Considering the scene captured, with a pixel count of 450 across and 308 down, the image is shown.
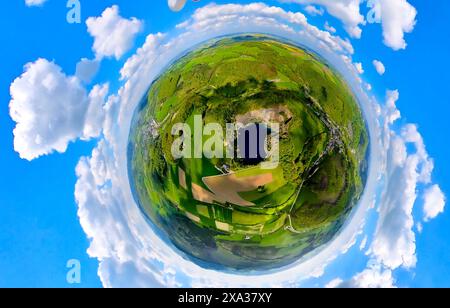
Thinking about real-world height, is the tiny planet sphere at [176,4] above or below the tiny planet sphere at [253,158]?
above

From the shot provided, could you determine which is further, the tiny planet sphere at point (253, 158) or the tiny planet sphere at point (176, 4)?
the tiny planet sphere at point (176, 4)

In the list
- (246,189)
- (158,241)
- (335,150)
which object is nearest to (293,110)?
(335,150)

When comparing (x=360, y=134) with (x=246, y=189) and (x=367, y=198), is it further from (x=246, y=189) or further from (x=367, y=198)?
(x=246, y=189)

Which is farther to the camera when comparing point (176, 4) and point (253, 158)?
point (176, 4)

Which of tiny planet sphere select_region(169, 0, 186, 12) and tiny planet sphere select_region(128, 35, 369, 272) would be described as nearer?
tiny planet sphere select_region(128, 35, 369, 272)

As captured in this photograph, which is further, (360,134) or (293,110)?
(360,134)

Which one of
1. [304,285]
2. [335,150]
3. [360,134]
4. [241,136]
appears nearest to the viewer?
[241,136]

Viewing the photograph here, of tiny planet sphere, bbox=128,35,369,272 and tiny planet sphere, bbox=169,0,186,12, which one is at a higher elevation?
tiny planet sphere, bbox=169,0,186,12

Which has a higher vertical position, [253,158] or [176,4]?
[176,4]
